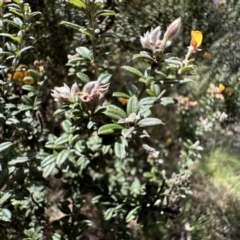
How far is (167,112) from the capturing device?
5.44 ft

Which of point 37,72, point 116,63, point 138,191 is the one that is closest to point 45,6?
point 37,72

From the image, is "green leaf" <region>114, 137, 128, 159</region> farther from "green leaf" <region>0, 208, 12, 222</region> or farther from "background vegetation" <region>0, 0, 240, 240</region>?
"green leaf" <region>0, 208, 12, 222</region>

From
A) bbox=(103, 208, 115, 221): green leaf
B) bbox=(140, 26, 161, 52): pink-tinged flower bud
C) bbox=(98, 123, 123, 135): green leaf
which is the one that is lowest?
bbox=(103, 208, 115, 221): green leaf

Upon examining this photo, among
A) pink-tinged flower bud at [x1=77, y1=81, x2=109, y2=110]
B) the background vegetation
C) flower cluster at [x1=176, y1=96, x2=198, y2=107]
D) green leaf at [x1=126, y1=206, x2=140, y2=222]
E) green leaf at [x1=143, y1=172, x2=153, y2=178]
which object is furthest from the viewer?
flower cluster at [x1=176, y1=96, x2=198, y2=107]

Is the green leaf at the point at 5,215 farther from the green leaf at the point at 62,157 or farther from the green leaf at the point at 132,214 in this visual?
the green leaf at the point at 132,214

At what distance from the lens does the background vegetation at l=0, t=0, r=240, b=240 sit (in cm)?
100

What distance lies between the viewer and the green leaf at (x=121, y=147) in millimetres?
940

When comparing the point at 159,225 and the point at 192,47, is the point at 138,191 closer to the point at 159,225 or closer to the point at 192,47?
the point at 159,225

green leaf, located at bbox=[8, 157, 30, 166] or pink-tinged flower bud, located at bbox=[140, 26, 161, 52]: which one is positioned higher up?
pink-tinged flower bud, located at bbox=[140, 26, 161, 52]

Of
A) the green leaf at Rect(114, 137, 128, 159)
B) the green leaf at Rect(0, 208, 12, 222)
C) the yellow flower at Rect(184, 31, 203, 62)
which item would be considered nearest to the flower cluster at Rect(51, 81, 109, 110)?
the green leaf at Rect(114, 137, 128, 159)

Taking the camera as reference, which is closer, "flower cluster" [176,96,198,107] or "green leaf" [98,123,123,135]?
"green leaf" [98,123,123,135]

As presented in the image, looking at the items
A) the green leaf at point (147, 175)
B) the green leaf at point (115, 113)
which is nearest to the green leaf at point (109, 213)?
→ the green leaf at point (147, 175)

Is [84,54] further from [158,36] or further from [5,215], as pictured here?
[5,215]

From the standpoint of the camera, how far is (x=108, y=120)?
1012mm
